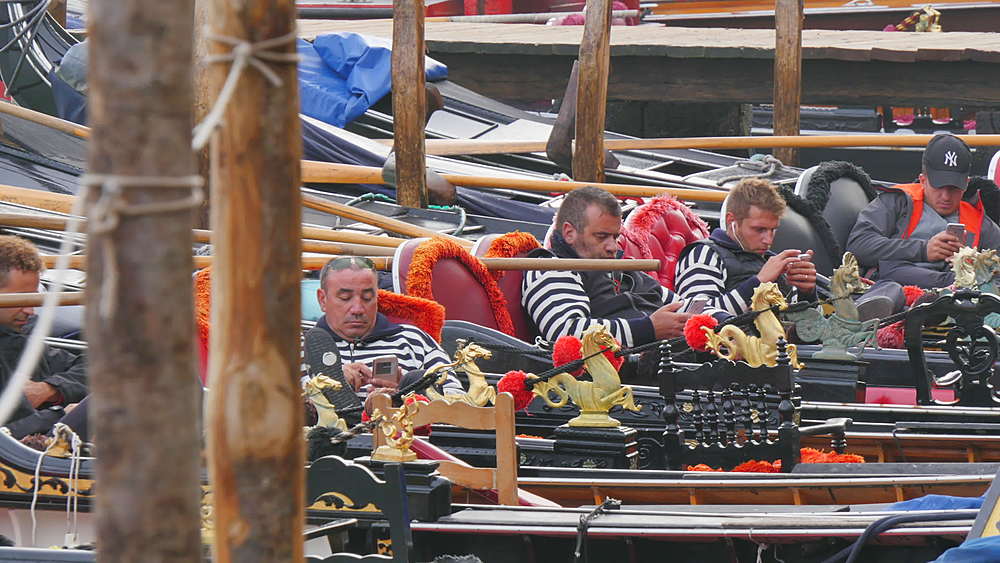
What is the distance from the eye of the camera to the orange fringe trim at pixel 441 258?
4812 millimetres

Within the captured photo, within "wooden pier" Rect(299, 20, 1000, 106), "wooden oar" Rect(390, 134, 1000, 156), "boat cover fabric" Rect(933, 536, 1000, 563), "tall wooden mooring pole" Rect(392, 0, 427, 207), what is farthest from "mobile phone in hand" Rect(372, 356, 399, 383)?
"wooden pier" Rect(299, 20, 1000, 106)

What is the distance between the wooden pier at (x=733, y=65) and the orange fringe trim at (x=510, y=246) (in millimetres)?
5506

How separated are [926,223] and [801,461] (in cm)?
241

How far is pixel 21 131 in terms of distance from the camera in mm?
7633

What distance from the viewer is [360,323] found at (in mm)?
4297

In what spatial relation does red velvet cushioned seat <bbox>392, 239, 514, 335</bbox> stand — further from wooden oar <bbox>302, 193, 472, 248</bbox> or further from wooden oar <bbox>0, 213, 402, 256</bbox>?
wooden oar <bbox>302, 193, 472, 248</bbox>

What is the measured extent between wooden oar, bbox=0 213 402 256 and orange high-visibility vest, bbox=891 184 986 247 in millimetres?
1852

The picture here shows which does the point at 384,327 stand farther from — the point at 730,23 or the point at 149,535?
the point at 730,23

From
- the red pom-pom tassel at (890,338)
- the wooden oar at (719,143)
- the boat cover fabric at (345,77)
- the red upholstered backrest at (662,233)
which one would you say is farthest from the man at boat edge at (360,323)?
the boat cover fabric at (345,77)

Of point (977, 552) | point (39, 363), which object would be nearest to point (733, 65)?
point (39, 363)

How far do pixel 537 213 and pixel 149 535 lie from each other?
244 inches

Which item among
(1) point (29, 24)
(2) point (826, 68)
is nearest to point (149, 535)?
(1) point (29, 24)

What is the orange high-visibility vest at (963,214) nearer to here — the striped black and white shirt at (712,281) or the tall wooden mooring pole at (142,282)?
the striped black and white shirt at (712,281)

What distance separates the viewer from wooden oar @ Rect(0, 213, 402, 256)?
18.2 feet
